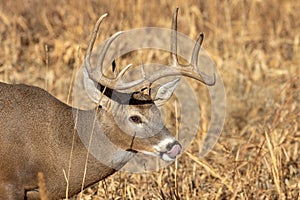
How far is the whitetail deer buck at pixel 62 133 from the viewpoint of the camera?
16.6 ft

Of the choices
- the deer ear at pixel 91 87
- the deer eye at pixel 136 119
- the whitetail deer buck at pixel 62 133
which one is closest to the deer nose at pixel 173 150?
the whitetail deer buck at pixel 62 133

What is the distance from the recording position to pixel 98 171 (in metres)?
5.32

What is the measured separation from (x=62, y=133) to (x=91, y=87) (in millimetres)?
354

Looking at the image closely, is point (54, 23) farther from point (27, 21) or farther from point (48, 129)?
point (48, 129)

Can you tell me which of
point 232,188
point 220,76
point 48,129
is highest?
point 220,76

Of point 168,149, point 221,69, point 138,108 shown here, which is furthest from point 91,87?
point 221,69

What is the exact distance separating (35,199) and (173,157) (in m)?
0.90

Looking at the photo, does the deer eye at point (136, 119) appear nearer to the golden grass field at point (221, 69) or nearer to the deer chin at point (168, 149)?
the deer chin at point (168, 149)

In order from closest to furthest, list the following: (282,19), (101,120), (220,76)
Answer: (101,120) < (220,76) < (282,19)

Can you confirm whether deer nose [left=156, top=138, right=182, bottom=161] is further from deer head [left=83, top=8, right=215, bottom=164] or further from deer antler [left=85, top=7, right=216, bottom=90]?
deer antler [left=85, top=7, right=216, bottom=90]

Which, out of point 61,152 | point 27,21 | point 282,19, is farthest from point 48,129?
point 282,19

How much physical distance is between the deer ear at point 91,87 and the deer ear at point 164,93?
46 cm

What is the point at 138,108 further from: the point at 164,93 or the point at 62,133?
the point at 62,133

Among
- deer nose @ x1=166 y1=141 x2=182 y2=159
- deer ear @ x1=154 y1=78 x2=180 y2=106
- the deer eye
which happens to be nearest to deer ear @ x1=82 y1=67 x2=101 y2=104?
the deer eye
